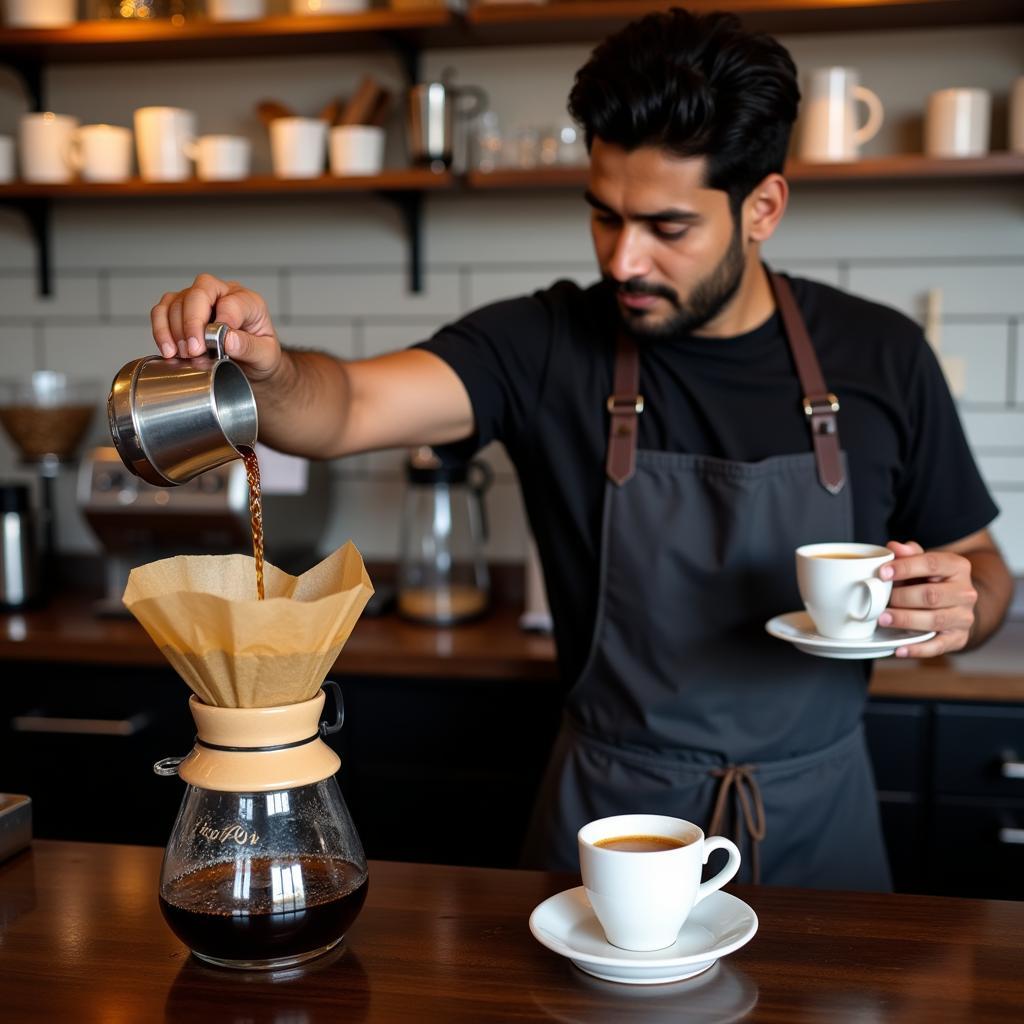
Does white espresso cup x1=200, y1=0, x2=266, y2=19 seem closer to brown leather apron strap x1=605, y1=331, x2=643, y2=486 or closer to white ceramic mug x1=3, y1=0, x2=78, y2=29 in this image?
white ceramic mug x1=3, y1=0, x2=78, y2=29

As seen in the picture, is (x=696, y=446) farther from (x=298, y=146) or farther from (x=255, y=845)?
(x=298, y=146)

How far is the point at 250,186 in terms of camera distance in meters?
2.45

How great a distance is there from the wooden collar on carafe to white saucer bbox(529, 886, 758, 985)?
0.67 meters

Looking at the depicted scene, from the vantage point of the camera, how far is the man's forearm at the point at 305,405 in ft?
4.30

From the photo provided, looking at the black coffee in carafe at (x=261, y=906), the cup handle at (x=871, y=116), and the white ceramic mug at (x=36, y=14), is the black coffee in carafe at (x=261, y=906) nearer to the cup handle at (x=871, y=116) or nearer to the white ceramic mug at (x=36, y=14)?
the cup handle at (x=871, y=116)

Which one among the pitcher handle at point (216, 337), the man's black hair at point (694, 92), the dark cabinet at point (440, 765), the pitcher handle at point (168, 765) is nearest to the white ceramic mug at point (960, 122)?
the man's black hair at point (694, 92)

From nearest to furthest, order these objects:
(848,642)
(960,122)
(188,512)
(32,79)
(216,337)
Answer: (216,337), (848,642), (960,122), (188,512), (32,79)

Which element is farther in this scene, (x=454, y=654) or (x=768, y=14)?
(x=768, y=14)

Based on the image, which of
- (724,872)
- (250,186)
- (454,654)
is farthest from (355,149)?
(724,872)

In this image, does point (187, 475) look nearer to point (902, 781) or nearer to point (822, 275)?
point (902, 781)

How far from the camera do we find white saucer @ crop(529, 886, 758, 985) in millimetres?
892

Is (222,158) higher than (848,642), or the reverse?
(222,158)

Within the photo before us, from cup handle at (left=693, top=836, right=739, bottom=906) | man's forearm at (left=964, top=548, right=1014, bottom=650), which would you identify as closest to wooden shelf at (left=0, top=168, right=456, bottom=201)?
man's forearm at (left=964, top=548, right=1014, bottom=650)

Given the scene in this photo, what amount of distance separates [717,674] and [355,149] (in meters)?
1.34
